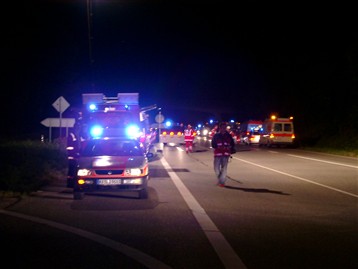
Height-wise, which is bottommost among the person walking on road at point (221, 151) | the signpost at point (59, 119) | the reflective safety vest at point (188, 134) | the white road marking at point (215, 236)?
the white road marking at point (215, 236)

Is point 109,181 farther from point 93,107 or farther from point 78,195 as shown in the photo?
point 93,107

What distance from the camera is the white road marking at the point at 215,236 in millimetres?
7319

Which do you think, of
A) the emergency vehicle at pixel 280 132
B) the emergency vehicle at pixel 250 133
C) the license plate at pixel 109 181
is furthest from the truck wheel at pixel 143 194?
the emergency vehicle at pixel 250 133

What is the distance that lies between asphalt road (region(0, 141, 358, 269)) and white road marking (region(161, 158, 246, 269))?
1cm

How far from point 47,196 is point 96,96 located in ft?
36.1

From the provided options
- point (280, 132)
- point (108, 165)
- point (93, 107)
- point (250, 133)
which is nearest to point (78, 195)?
point (108, 165)

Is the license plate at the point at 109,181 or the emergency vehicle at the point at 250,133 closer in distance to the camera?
the license plate at the point at 109,181

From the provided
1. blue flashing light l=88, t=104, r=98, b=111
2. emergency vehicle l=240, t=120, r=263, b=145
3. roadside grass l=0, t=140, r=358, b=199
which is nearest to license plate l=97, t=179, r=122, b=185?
roadside grass l=0, t=140, r=358, b=199

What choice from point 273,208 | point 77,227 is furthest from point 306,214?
point 77,227

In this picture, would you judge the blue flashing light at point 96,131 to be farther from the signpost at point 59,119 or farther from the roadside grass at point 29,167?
the signpost at point 59,119

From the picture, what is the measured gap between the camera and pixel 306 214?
1135 centimetres

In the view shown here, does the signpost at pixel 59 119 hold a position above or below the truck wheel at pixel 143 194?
above

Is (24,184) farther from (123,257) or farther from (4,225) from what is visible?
(123,257)

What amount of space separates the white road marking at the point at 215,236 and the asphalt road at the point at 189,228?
1 cm
